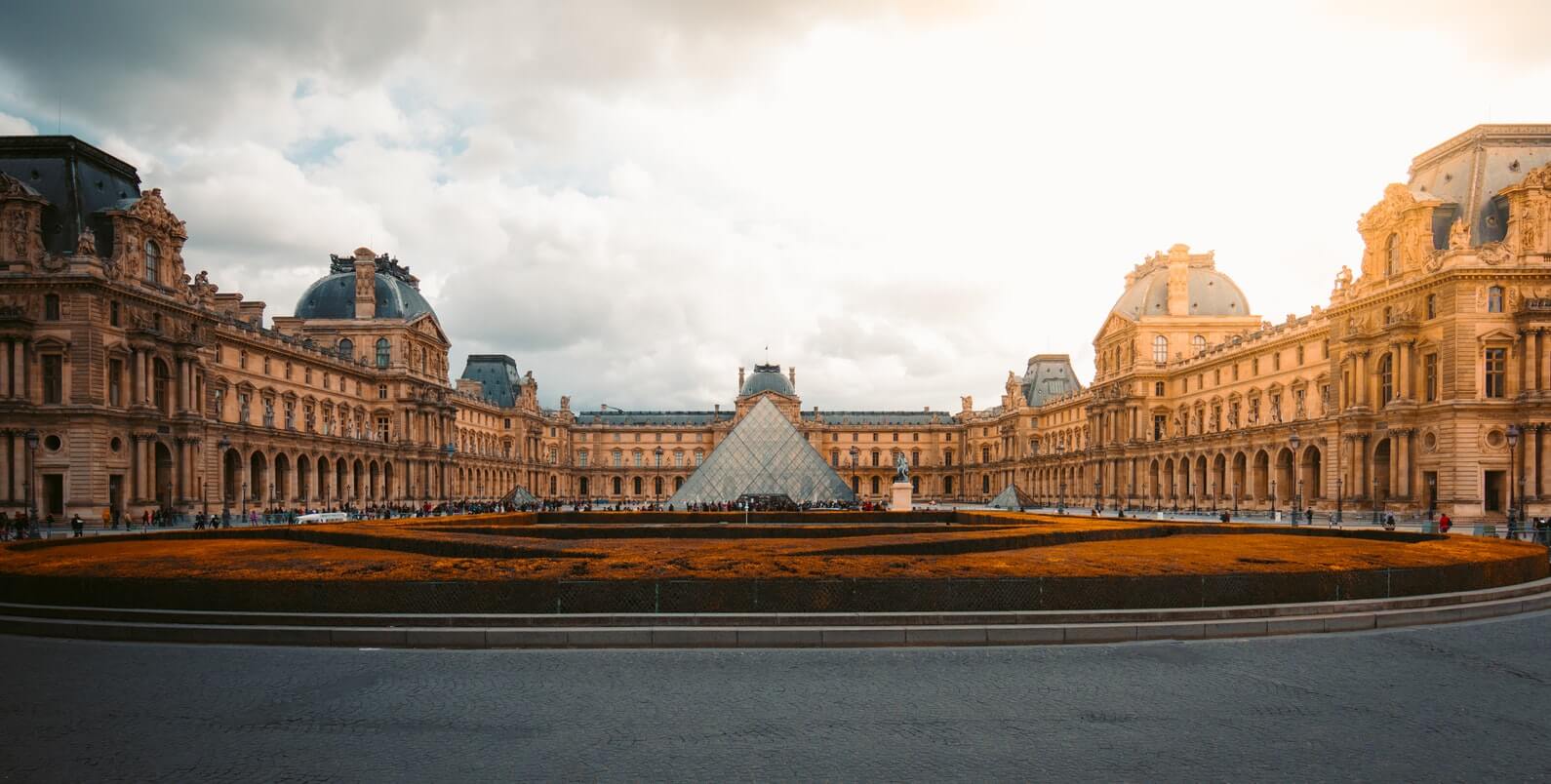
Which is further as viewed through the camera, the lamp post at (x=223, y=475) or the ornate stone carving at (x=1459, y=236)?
the lamp post at (x=223, y=475)

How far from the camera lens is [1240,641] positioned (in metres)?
13.2

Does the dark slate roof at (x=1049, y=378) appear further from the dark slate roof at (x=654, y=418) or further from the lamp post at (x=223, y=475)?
the lamp post at (x=223, y=475)

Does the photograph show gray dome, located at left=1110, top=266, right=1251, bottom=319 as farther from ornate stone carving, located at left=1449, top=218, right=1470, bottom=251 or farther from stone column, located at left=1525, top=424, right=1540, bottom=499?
stone column, located at left=1525, top=424, right=1540, bottom=499

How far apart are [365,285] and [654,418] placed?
53546 millimetres

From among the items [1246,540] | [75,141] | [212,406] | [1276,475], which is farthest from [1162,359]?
[75,141]

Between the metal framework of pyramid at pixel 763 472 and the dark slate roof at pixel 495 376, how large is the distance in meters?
54.5

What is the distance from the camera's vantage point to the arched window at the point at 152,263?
143 feet

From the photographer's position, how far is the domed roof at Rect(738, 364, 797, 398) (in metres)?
121

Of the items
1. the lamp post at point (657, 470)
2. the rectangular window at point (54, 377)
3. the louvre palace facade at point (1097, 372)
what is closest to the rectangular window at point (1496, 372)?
the louvre palace facade at point (1097, 372)

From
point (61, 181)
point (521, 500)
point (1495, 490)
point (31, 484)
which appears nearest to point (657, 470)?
point (521, 500)

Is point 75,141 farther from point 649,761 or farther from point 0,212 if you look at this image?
point 649,761

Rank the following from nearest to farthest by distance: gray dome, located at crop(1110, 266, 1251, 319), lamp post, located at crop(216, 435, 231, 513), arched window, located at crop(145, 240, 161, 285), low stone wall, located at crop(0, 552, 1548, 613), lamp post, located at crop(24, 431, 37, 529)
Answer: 1. low stone wall, located at crop(0, 552, 1548, 613)
2. lamp post, located at crop(24, 431, 37, 529)
3. lamp post, located at crop(216, 435, 231, 513)
4. arched window, located at crop(145, 240, 161, 285)
5. gray dome, located at crop(1110, 266, 1251, 319)

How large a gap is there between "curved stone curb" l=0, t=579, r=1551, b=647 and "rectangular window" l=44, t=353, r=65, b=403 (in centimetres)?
3098

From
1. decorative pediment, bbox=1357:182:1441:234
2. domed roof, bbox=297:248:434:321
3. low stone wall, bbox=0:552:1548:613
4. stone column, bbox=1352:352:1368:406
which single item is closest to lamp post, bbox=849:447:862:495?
domed roof, bbox=297:248:434:321
